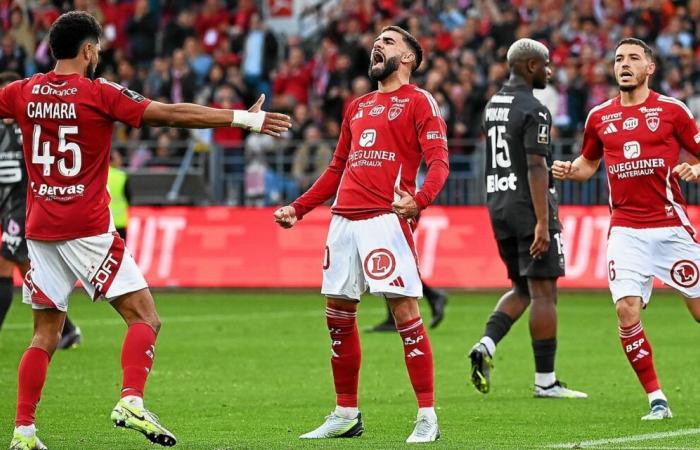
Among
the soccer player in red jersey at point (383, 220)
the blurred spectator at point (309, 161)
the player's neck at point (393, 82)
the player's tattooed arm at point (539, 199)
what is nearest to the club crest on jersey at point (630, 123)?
the player's tattooed arm at point (539, 199)

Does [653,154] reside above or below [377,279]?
above

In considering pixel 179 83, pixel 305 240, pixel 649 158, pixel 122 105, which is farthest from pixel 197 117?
pixel 179 83

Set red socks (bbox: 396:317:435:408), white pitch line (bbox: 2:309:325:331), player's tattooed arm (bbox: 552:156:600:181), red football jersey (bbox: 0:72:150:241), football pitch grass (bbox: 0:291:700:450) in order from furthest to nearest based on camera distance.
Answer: white pitch line (bbox: 2:309:325:331) < player's tattooed arm (bbox: 552:156:600:181) < football pitch grass (bbox: 0:291:700:450) < red socks (bbox: 396:317:435:408) < red football jersey (bbox: 0:72:150:241)

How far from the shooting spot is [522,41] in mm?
11156

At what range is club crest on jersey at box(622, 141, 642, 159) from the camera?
9703 mm

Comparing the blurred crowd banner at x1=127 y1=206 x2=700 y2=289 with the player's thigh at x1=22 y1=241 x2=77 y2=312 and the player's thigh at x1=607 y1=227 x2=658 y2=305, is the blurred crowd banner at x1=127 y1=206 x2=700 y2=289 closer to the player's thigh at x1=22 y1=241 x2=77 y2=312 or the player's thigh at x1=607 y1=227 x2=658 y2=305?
the player's thigh at x1=607 y1=227 x2=658 y2=305

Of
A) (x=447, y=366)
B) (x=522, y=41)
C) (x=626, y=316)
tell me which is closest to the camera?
(x=626, y=316)

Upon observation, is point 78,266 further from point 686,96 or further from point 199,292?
point 686,96

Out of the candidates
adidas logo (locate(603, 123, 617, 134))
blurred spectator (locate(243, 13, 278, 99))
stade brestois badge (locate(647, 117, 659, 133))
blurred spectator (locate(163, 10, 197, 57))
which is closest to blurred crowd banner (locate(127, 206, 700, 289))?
blurred spectator (locate(243, 13, 278, 99))

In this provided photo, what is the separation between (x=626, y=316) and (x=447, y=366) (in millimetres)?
3471

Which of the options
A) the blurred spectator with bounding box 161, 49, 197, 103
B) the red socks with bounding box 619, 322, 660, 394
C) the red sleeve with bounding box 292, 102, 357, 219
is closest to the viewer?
the red sleeve with bounding box 292, 102, 357, 219

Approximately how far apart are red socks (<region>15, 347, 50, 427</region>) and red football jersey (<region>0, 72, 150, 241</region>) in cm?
66

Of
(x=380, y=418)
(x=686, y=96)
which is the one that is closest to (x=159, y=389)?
(x=380, y=418)

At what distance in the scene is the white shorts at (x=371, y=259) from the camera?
854 cm
